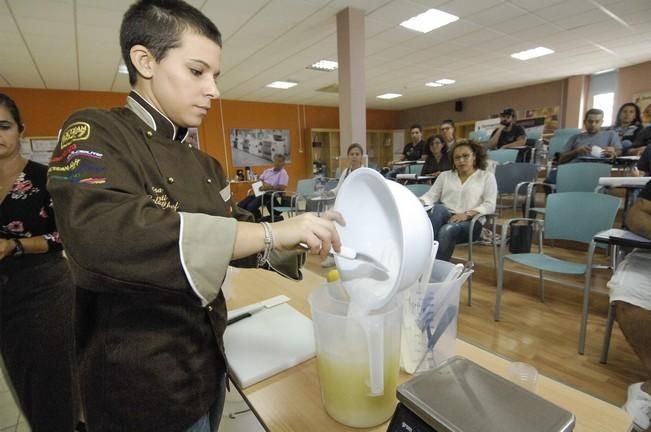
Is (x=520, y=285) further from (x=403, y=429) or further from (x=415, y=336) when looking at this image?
(x=403, y=429)

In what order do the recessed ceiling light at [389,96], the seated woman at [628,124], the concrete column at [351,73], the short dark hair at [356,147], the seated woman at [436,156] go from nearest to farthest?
the concrete column at [351,73]
the short dark hair at [356,147]
the seated woman at [628,124]
the seated woman at [436,156]
the recessed ceiling light at [389,96]

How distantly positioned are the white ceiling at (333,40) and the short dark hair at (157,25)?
3117 millimetres

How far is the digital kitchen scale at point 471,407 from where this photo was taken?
→ 41cm

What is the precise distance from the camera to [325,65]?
18.1 feet

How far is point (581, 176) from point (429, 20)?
7.83 ft

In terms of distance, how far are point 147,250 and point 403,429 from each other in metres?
0.42

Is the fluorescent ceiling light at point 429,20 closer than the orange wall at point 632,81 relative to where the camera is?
Yes

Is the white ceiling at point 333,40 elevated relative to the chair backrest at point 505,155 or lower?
elevated

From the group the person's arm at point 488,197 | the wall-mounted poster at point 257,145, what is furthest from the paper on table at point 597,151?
the wall-mounted poster at point 257,145

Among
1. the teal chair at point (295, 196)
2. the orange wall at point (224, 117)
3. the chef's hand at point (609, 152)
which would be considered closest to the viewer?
the chef's hand at point (609, 152)

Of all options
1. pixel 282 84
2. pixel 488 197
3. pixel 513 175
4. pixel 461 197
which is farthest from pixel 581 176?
pixel 282 84

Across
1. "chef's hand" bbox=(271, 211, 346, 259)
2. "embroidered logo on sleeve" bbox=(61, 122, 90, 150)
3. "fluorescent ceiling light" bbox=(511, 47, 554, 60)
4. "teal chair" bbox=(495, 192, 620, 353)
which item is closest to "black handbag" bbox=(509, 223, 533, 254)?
"teal chair" bbox=(495, 192, 620, 353)

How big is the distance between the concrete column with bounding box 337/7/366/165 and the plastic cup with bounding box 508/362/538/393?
3.43 metres

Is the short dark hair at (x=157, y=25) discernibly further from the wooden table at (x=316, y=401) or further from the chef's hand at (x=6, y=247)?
the chef's hand at (x=6, y=247)
